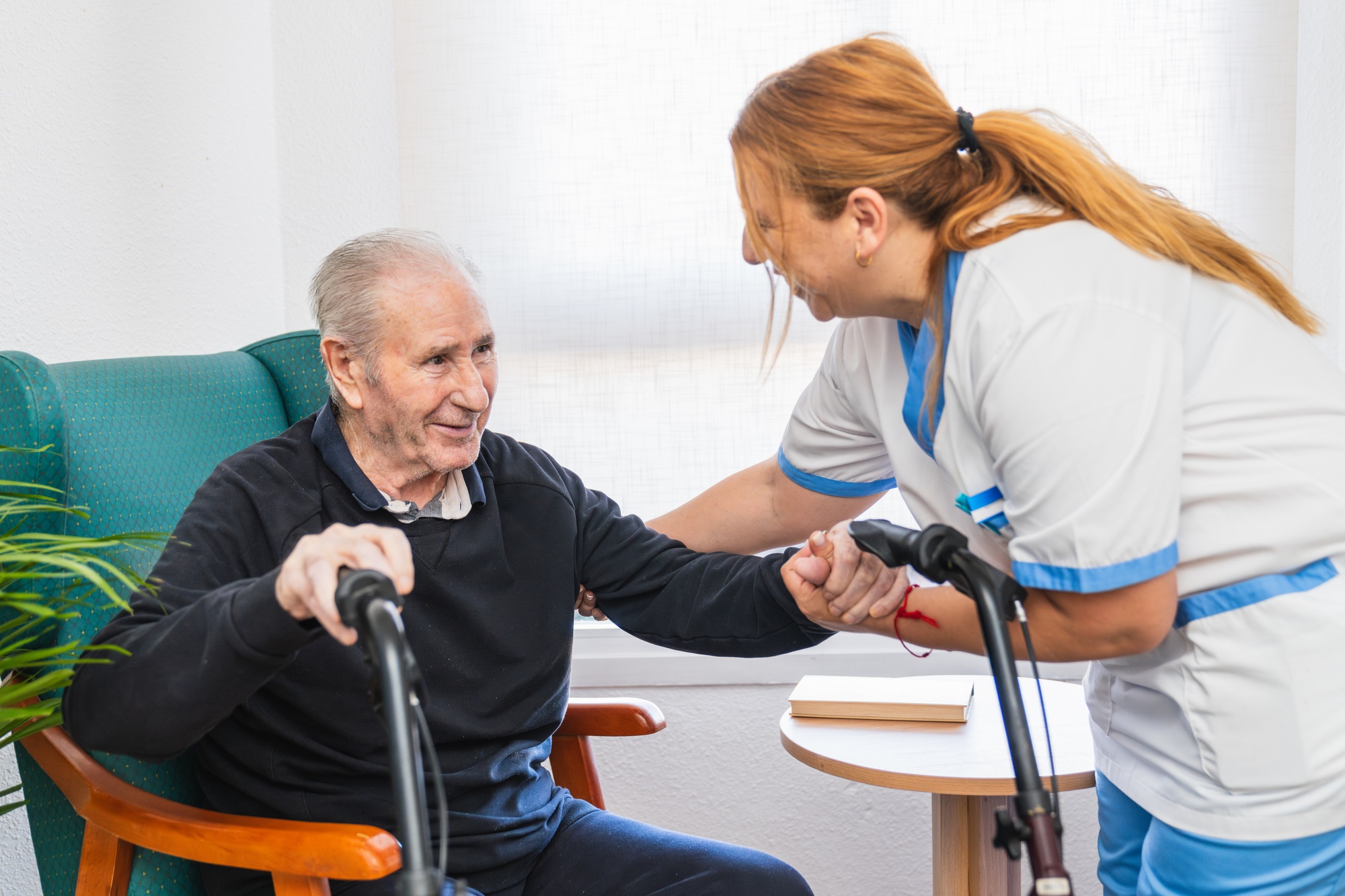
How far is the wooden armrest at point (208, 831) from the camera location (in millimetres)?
1060

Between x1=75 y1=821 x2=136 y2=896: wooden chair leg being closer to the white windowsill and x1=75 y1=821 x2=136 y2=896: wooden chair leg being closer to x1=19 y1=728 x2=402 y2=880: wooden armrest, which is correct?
x1=19 y1=728 x2=402 y2=880: wooden armrest

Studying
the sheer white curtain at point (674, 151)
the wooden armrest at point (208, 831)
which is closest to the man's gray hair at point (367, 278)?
the wooden armrest at point (208, 831)

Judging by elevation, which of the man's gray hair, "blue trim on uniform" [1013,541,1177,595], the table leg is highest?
the man's gray hair

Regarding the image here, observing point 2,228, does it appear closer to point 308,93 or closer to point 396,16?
point 308,93

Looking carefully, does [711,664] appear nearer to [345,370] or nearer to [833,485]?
[833,485]

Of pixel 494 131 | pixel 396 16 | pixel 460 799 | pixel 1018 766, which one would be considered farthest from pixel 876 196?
pixel 396 16

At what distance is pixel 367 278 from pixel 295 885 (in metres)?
0.69

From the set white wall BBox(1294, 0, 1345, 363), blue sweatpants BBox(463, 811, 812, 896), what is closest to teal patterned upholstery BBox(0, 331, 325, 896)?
blue sweatpants BBox(463, 811, 812, 896)

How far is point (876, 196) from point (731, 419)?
3.99ft

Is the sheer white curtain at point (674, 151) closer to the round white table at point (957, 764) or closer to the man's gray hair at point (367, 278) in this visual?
the round white table at point (957, 764)

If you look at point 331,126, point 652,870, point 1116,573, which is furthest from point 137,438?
point 1116,573

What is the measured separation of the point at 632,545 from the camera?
1530 mm

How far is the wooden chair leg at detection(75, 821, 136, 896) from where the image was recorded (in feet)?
4.14

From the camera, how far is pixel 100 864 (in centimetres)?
126
